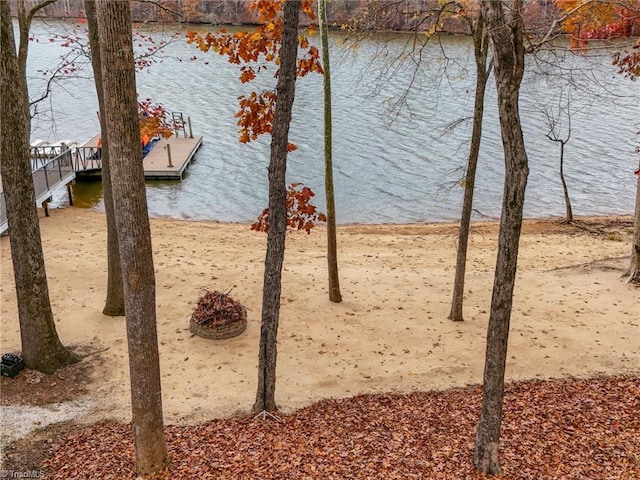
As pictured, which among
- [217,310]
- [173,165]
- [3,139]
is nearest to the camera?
[3,139]

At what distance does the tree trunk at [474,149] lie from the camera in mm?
9180

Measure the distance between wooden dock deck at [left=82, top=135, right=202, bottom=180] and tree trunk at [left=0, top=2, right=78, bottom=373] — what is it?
15344mm

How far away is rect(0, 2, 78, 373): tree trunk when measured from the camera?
302 inches

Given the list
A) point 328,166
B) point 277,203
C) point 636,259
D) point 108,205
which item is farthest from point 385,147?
point 277,203

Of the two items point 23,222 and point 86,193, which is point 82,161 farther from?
point 23,222

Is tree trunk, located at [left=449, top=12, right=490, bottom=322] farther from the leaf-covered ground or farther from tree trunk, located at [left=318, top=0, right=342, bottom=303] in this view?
the leaf-covered ground

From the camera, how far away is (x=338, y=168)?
24.8m

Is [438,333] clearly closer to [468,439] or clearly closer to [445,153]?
[468,439]

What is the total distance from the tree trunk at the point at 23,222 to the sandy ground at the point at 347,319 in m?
0.90

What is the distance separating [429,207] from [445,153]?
19.4ft

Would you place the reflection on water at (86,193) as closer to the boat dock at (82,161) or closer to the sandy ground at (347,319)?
the boat dock at (82,161)

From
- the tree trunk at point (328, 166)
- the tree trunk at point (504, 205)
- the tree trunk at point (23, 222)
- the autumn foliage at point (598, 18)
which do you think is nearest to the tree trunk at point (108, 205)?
the tree trunk at point (23, 222)

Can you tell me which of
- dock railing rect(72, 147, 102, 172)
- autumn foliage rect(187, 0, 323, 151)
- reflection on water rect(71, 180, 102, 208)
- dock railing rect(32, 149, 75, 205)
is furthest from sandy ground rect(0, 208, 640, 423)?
dock railing rect(72, 147, 102, 172)

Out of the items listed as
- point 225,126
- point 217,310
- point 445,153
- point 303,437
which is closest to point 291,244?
point 217,310
